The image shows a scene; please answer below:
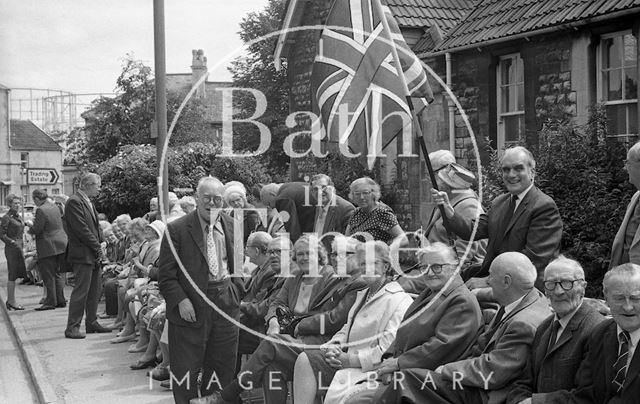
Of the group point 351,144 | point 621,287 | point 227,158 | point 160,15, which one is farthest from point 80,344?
point 227,158

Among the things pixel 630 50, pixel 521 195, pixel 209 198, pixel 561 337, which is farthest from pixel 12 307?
pixel 561 337

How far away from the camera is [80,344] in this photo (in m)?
11.3

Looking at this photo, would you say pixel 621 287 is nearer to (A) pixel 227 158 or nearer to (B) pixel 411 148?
(B) pixel 411 148

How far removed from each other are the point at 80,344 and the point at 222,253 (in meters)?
4.82

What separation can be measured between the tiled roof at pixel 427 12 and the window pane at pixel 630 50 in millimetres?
5138

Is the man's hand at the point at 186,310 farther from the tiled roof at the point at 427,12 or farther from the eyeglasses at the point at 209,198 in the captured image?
the tiled roof at the point at 427,12

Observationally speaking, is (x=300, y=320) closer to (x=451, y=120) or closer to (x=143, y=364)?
(x=143, y=364)

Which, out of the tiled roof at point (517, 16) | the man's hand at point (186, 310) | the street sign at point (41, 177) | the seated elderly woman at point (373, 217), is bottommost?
the man's hand at point (186, 310)

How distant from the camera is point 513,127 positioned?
14.9m

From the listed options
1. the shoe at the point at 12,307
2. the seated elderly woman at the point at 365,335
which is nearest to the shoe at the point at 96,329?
the shoe at the point at 12,307

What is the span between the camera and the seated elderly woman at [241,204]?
10047 mm

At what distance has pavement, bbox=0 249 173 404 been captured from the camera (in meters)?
8.45

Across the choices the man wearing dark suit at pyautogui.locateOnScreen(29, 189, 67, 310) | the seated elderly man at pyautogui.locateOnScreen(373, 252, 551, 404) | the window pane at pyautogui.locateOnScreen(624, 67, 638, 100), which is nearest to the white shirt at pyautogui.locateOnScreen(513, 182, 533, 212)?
the seated elderly man at pyautogui.locateOnScreen(373, 252, 551, 404)

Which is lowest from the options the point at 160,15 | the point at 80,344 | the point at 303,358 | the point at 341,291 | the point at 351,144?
the point at 80,344
